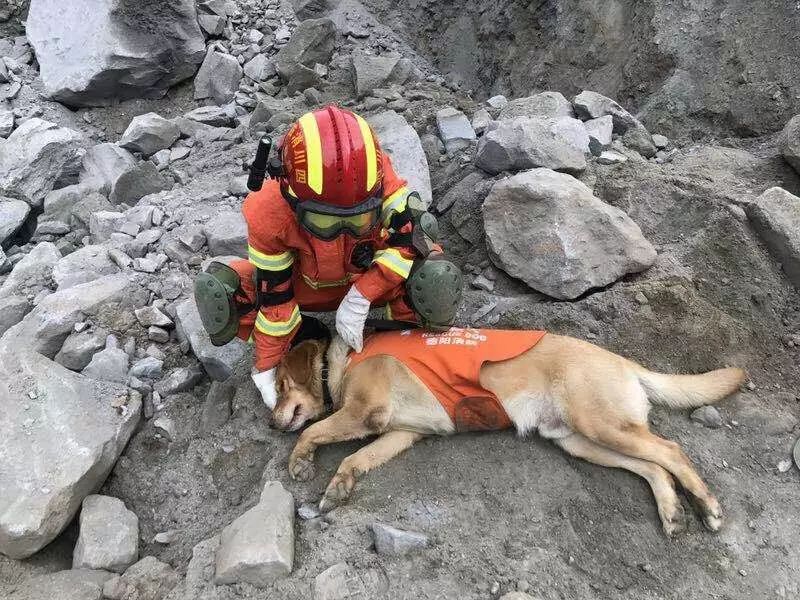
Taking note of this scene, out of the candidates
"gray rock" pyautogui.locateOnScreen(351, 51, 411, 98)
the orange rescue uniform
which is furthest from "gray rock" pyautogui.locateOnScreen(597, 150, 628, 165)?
"gray rock" pyautogui.locateOnScreen(351, 51, 411, 98)

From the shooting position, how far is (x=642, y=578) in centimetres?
288

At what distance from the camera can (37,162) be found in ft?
21.8

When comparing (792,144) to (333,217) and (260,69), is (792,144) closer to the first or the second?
(333,217)

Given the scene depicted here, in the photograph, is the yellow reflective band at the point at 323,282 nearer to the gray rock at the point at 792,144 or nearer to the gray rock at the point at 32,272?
the gray rock at the point at 32,272

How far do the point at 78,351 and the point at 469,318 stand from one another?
108 inches

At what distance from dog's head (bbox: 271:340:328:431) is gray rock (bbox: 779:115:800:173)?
3.87 m

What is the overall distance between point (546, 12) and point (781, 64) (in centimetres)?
276

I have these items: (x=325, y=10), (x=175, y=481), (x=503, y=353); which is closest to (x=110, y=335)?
(x=175, y=481)

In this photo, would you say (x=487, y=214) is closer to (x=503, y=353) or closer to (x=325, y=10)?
(x=503, y=353)

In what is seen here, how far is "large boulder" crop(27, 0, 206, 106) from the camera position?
7.58 meters

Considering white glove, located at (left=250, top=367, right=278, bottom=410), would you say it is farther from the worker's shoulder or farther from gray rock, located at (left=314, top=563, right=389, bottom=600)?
gray rock, located at (left=314, top=563, right=389, bottom=600)

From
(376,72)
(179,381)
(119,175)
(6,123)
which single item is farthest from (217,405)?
(6,123)

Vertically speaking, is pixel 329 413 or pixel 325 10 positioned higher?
pixel 325 10

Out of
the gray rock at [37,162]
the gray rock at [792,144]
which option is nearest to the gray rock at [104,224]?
the gray rock at [37,162]
